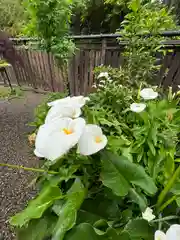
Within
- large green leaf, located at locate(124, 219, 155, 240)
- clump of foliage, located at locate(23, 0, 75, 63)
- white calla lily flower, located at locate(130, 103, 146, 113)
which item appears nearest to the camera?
large green leaf, located at locate(124, 219, 155, 240)

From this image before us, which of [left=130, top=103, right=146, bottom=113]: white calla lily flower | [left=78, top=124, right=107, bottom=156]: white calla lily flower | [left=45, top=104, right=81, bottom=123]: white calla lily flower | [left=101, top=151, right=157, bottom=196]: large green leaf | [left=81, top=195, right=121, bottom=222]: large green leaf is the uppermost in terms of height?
[left=45, top=104, right=81, bottom=123]: white calla lily flower

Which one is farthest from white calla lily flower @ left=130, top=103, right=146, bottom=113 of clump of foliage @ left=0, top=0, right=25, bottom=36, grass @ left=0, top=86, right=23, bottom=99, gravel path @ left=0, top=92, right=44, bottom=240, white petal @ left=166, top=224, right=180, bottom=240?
clump of foliage @ left=0, top=0, right=25, bottom=36

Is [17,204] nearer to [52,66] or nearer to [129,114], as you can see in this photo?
[129,114]

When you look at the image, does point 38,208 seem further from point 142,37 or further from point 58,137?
point 142,37

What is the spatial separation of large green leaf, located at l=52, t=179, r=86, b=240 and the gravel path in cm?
109

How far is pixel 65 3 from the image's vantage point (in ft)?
9.89

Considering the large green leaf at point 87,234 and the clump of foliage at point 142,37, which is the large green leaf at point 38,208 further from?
the clump of foliage at point 142,37

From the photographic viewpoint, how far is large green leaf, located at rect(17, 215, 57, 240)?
1.96 feet

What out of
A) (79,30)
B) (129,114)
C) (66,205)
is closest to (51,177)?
(66,205)

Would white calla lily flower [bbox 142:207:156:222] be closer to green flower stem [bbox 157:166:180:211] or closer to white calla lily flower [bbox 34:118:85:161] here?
green flower stem [bbox 157:166:180:211]

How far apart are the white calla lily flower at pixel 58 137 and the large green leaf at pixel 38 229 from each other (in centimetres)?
25

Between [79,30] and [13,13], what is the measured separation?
8.46ft

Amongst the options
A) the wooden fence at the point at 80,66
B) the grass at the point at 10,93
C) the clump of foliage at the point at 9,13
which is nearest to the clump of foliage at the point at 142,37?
the wooden fence at the point at 80,66

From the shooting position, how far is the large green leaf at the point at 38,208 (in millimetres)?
595
